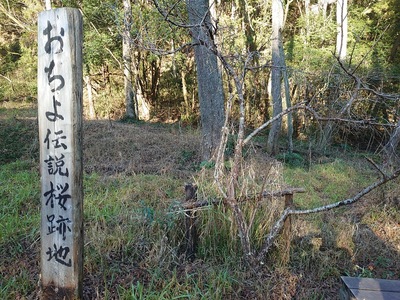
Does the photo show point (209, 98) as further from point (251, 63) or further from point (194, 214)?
point (194, 214)

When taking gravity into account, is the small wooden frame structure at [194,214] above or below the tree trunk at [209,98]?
below

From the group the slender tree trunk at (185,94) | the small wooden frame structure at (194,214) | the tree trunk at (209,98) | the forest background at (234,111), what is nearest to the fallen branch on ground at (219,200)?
the small wooden frame structure at (194,214)

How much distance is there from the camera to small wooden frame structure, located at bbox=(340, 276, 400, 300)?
7.63 ft

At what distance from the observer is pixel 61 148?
203 cm

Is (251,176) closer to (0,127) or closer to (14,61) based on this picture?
(0,127)

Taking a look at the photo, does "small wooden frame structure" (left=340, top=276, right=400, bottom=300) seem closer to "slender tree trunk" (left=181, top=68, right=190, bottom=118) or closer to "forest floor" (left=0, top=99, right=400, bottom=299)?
"forest floor" (left=0, top=99, right=400, bottom=299)

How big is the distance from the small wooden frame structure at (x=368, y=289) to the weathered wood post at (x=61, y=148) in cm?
207

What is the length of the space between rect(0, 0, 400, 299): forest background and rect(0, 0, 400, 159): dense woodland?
7 cm

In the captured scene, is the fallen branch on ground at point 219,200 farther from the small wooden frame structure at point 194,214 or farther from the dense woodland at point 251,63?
the dense woodland at point 251,63

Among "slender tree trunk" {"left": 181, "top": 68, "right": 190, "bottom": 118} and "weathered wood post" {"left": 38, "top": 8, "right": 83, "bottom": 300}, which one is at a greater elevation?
"slender tree trunk" {"left": 181, "top": 68, "right": 190, "bottom": 118}

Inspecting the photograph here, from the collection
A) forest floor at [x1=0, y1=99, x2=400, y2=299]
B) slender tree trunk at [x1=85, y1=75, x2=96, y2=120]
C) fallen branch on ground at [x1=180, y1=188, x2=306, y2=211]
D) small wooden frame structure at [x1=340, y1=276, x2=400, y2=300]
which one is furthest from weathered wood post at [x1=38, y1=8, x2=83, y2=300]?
slender tree trunk at [x1=85, y1=75, x2=96, y2=120]

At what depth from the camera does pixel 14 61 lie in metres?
16.9

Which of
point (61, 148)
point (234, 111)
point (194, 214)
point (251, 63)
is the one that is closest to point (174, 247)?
point (194, 214)

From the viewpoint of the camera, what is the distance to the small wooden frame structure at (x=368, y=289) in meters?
2.32
